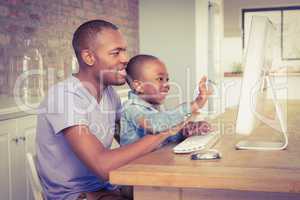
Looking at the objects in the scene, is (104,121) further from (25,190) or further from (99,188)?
(25,190)

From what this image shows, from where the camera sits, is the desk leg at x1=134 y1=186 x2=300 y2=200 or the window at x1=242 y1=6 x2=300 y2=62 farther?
the window at x1=242 y1=6 x2=300 y2=62

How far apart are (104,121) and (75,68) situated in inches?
93.0

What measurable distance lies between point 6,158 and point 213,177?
1642 mm

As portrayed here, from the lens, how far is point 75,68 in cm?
392

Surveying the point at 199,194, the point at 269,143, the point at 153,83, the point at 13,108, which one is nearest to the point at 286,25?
the point at 13,108

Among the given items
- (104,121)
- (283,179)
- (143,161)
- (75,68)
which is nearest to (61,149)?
(104,121)

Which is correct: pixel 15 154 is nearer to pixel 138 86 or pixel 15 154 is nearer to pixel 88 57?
pixel 138 86

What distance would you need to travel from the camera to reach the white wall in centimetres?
538

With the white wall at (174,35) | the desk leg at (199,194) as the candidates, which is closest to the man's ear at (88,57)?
the desk leg at (199,194)

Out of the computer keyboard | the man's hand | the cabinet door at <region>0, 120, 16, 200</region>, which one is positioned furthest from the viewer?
the cabinet door at <region>0, 120, 16, 200</region>

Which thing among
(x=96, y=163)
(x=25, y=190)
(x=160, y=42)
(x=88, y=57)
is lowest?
(x=25, y=190)

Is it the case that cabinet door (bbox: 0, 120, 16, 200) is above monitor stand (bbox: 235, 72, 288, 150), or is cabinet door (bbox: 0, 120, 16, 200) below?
below

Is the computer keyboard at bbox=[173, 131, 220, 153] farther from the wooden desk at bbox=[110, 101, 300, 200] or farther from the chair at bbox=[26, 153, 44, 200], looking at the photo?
the chair at bbox=[26, 153, 44, 200]

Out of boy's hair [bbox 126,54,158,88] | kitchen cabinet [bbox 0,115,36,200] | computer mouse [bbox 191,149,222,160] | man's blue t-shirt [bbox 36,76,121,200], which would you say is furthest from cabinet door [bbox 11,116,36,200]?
computer mouse [bbox 191,149,222,160]
